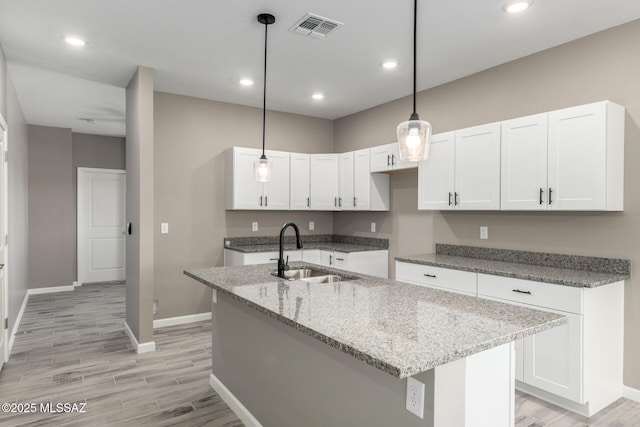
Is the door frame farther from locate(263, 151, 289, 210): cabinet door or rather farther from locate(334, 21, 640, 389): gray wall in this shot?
locate(334, 21, 640, 389): gray wall

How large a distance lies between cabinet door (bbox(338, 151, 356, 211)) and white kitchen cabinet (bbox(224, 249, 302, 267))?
2.95ft

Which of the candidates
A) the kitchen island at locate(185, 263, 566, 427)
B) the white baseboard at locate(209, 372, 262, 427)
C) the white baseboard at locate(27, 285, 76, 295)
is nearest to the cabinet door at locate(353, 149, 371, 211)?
the kitchen island at locate(185, 263, 566, 427)

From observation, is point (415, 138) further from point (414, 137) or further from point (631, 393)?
point (631, 393)

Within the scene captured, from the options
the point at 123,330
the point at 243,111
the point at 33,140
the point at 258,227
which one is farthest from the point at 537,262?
the point at 33,140

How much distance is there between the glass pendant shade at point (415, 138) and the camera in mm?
1982

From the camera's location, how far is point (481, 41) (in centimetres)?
321

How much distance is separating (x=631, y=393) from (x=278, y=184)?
393 centimetres

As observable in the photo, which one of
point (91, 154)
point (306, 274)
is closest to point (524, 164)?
point (306, 274)

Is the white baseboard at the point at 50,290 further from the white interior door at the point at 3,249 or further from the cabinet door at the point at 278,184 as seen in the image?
the cabinet door at the point at 278,184

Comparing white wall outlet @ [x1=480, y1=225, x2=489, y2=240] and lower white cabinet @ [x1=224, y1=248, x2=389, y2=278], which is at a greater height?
white wall outlet @ [x1=480, y1=225, x2=489, y2=240]

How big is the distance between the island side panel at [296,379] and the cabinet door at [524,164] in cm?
219

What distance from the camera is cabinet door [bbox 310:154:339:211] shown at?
5.34 metres

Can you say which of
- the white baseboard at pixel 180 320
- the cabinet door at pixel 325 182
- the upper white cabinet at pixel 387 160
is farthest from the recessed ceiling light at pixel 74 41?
the upper white cabinet at pixel 387 160

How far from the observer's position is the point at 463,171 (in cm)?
366
